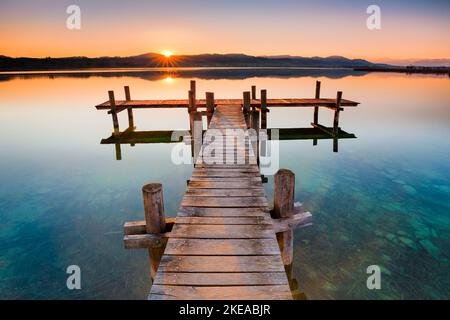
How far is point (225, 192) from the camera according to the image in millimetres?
4766

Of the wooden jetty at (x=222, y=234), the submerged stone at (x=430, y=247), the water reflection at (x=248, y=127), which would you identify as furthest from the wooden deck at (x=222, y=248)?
the water reflection at (x=248, y=127)

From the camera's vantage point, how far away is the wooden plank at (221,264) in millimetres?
2943

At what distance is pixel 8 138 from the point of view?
16125 millimetres

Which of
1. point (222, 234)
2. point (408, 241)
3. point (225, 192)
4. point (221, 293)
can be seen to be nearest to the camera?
point (221, 293)

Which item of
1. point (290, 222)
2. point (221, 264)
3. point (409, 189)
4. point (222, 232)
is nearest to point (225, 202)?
point (222, 232)

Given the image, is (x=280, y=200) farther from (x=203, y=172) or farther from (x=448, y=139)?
(x=448, y=139)

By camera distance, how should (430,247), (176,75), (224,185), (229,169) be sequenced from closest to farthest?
(224,185) → (229,169) → (430,247) → (176,75)

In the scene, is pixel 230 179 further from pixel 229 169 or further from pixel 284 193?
pixel 284 193

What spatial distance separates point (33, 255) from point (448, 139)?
20.1 m

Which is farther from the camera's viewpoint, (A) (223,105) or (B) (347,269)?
(A) (223,105)

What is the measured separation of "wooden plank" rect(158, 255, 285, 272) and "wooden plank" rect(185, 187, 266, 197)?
1600mm

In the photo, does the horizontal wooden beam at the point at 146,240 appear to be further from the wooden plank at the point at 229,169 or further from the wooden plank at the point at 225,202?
the wooden plank at the point at 229,169

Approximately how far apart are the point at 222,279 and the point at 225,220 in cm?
119

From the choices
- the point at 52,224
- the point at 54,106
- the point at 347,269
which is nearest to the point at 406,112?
the point at 347,269
